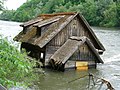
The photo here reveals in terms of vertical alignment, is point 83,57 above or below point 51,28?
below

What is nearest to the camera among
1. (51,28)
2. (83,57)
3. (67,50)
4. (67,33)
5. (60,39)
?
(67,50)

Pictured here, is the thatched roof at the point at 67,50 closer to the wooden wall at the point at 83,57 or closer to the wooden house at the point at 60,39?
the wooden house at the point at 60,39

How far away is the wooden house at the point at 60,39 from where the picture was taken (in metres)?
27.3

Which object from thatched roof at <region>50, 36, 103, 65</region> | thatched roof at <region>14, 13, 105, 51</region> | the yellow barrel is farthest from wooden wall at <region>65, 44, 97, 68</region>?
thatched roof at <region>14, 13, 105, 51</region>

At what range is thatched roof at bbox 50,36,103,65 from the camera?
26200 mm

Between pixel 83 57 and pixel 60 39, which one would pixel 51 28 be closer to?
pixel 60 39

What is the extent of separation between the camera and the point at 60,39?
93.6 feet

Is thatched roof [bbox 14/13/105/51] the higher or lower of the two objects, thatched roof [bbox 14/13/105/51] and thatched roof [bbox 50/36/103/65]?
the higher

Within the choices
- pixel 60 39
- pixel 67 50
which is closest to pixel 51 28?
pixel 60 39

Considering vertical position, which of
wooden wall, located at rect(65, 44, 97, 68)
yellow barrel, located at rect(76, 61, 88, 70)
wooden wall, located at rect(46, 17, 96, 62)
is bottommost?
yellow barrel, located at rect(76, 61, 88, 70)

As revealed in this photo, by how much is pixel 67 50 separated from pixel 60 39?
1921 millimetres

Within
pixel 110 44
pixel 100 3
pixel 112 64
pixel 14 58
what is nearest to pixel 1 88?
pixel 14 58

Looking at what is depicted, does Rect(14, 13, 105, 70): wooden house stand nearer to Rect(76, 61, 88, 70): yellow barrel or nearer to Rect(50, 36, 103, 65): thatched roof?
Rect(50, 36, 103, 65): thatched roof

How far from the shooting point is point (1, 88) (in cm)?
495
